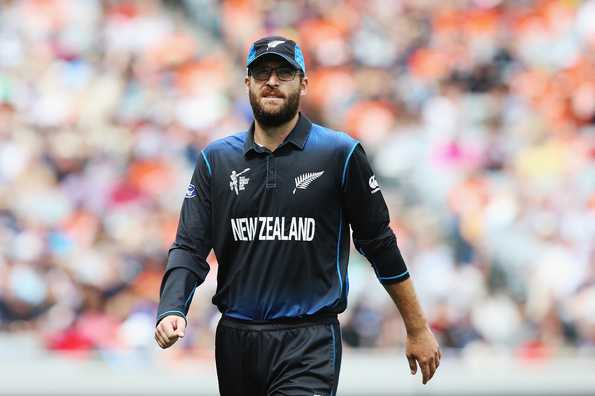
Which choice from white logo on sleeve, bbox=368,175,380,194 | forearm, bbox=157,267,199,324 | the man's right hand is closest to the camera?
the man's right hand

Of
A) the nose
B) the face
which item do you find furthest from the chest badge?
the nose

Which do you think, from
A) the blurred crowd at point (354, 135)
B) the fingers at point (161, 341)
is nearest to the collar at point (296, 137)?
the fingers at point (161, 341)

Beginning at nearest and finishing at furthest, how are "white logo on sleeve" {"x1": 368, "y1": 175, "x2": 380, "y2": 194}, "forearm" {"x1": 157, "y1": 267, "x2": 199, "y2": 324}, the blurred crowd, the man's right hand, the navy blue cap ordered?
the man's right hand
"forearm" {"x1": 157, "y1": 267, "x2": 199, "y2": 324}
the navy blue cap
"white logo on sleeve" {"x1": 368, "y1": 175, "x2": 380, "y2": 194}
the blurred crowd

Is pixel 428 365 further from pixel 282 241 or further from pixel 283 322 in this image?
pixel 282 241

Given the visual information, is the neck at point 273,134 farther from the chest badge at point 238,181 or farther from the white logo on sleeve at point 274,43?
the white logo on sleeve at point 274,43

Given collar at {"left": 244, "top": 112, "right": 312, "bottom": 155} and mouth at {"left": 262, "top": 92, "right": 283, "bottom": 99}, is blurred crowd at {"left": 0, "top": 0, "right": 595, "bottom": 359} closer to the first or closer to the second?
collar at {"left": 244, "top": 112, "right": 312, "bottom": 155}

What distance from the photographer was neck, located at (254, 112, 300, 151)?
498 centimetres

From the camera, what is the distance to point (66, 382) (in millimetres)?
9258

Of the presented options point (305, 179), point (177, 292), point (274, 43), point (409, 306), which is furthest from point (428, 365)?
point (274, 43)

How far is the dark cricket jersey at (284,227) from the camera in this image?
4879 mm

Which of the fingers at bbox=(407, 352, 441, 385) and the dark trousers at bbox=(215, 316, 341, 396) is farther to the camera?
the fingers at bbox=(407, 352, 441, 385)

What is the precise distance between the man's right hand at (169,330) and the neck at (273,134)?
0.79m

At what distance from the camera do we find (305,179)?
4930 mm

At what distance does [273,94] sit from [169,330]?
99 centimetres
